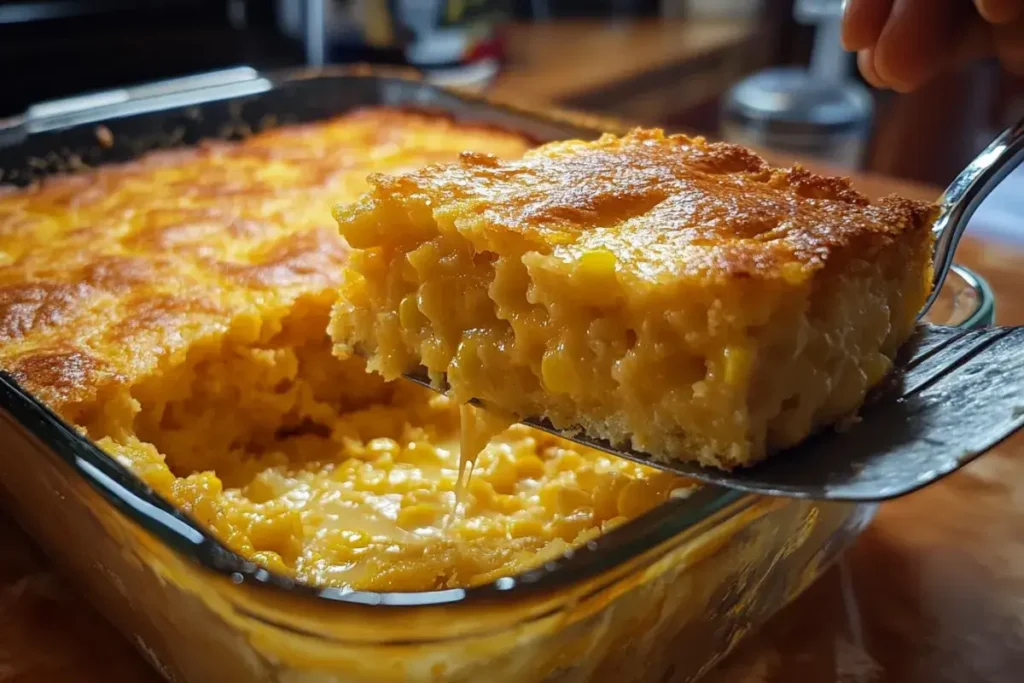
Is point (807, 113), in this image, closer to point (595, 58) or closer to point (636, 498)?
point (595, 58)

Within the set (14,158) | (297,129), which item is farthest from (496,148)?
(14,158)

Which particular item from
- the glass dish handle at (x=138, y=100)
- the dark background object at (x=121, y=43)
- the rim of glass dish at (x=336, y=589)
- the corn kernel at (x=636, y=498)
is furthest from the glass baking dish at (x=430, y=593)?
the dark background object at (x=121, y=43)

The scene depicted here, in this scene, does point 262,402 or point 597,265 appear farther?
point 262,402

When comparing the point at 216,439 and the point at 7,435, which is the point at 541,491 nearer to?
the point at 216,439

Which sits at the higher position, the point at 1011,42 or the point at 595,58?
the point at 1011,42

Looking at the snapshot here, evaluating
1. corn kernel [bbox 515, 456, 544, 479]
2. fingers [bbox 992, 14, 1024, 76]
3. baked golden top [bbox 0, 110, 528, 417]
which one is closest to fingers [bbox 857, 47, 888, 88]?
fingers [bbox 992, 14, 1024, 76]

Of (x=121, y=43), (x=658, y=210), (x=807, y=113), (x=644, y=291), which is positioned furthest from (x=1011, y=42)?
(x=807, y=113)

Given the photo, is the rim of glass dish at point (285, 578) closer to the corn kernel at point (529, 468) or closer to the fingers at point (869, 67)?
the corn kernel at point (529, 468)

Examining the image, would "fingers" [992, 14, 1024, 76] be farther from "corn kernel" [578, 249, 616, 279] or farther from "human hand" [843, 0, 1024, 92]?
"corn kernel" [578, 249, 616, 279]
